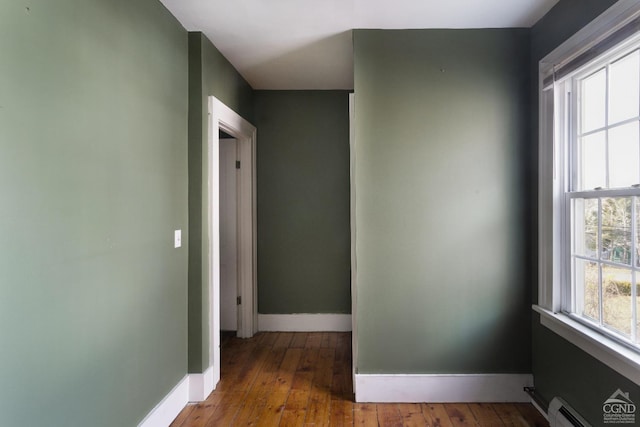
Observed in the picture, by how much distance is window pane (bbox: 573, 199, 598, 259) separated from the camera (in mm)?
1899

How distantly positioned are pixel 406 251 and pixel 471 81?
119cm

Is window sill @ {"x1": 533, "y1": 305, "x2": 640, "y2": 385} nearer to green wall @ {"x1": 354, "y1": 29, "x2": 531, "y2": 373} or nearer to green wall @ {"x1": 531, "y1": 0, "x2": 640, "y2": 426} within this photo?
green wall @ {"x1": 531, "y1": 0, "x2": 640, "y2": 426}

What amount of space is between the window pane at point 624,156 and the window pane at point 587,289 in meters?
0.45

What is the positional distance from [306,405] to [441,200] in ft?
5.25

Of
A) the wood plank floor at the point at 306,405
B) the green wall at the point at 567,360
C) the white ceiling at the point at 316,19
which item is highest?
the white ceiling at the point at 316,19

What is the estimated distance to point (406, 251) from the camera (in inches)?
96.7

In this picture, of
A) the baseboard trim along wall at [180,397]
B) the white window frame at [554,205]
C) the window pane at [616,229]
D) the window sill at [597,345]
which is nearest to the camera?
the window sill at [597,345]

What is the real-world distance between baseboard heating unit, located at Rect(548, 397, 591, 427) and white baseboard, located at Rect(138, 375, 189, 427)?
2.18m

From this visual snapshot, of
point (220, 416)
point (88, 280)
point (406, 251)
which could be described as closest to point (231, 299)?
point (220, 416)

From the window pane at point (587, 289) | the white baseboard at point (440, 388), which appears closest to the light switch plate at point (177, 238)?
the white baseboard at point (440, 388)

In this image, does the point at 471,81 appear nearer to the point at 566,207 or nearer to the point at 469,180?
the point at 469,180

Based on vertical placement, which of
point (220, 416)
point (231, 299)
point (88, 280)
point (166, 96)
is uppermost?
point (166, 96)

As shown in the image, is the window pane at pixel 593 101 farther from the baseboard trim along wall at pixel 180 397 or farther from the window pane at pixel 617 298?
the baseboard trim along wall at pixel 180 397

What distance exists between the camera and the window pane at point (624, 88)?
163 centimetres
